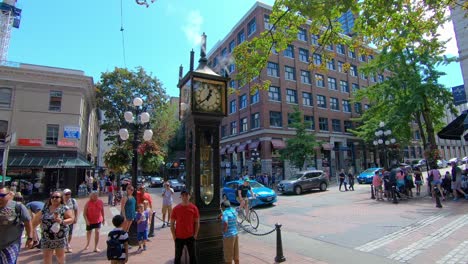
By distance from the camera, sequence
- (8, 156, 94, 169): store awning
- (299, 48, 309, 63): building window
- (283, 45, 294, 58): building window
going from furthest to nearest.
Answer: (299, 48, 309, 63): building window → (283, 45, 294, 58): building window → (8, 156, 94, 169): store awning

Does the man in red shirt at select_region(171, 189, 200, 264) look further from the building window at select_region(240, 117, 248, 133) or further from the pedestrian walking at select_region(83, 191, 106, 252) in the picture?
the building window at select_region(240, 117, 248, 133)

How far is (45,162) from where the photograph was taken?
925 inches

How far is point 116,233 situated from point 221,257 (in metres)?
2.01

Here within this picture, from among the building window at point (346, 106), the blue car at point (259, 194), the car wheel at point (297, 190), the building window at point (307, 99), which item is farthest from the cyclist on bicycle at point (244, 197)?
the building window at point (346, 106)

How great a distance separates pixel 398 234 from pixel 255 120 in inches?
1070

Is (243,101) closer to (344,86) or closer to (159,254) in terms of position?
(344,86)

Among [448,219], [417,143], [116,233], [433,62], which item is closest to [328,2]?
[116,233]

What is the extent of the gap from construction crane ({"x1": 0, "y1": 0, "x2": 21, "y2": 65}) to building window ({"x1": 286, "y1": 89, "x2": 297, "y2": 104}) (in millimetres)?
39524

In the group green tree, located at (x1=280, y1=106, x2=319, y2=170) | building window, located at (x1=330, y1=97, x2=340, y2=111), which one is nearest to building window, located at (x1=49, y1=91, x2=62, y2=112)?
green tree, located at (x1=280, y1=106, x2=319, y2=170)

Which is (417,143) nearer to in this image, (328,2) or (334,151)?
(334,151)

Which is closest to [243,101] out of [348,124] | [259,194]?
[348,124]

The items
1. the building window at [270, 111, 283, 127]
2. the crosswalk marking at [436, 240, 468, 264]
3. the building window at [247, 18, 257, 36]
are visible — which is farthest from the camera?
the building window at [247, 18, 257, 36]

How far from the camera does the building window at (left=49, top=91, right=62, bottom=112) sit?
2562 centimetres

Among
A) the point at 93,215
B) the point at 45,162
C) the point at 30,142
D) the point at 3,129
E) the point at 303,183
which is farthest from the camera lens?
the point at 30,142
